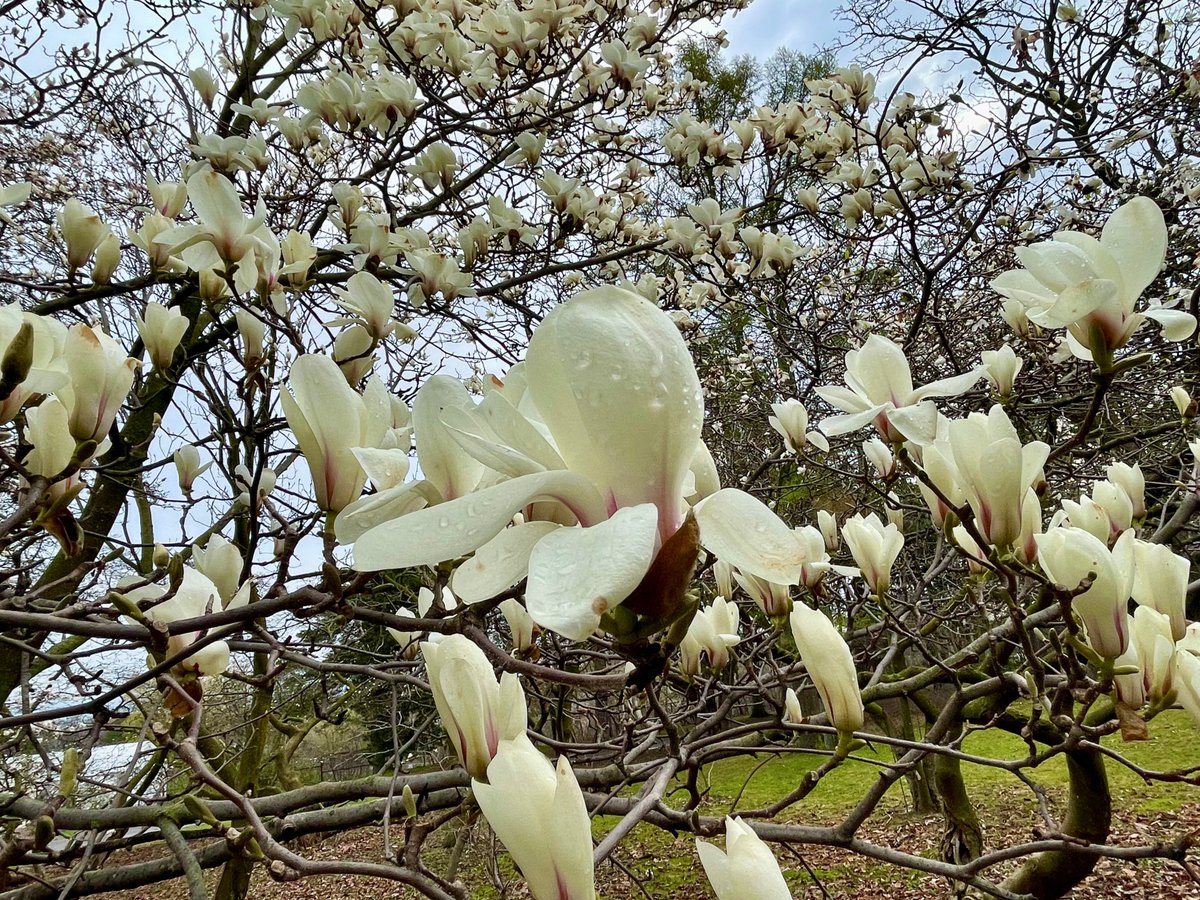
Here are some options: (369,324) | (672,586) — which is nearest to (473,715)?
(672,586)

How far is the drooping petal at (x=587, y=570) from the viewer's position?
38 cm

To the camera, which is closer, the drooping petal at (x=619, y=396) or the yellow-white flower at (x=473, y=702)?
the drooping petal at (x=619, y=396)

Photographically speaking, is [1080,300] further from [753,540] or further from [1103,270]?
[753,540]

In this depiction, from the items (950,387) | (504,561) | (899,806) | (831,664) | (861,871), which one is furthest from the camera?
(899,806)

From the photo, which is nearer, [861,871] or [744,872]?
[744,872]

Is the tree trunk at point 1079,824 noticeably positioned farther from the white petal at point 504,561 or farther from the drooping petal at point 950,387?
the white petal at point 504,561

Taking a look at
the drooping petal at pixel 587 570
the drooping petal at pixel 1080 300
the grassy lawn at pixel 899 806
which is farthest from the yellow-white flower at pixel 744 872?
the grassy lawn at pixel 899 806

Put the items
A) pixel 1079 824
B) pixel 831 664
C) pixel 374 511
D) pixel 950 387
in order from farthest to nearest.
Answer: pixel 1079 824 < pixel 950 387 < pixel 831 664 < pixel 374 511

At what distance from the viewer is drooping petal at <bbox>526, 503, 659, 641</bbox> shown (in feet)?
1.24

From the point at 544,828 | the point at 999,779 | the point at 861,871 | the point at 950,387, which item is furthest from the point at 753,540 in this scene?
the point at 999,779

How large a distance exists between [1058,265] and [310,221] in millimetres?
3291

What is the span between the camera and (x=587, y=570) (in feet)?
1.32

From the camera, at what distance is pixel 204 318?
4.09m

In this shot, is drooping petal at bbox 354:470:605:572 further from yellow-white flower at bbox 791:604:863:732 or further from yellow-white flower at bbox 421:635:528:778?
yellow-white flower at bbox 791:604:863:732
